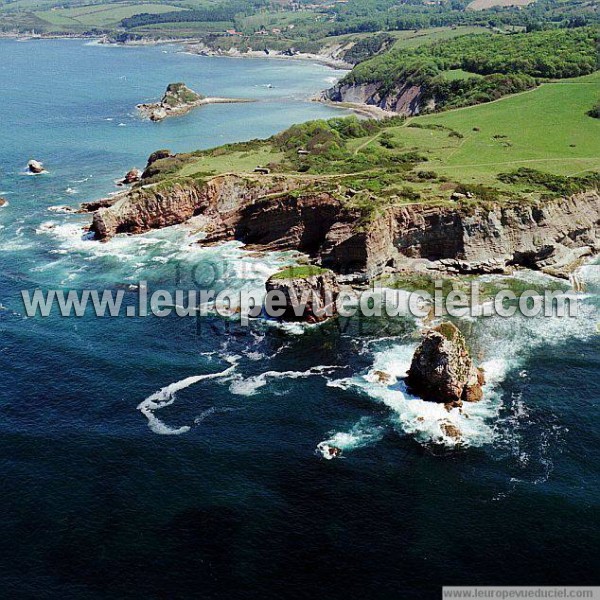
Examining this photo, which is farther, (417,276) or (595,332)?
(417,276)

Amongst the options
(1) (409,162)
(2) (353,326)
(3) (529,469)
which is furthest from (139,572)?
(1) (409,162)

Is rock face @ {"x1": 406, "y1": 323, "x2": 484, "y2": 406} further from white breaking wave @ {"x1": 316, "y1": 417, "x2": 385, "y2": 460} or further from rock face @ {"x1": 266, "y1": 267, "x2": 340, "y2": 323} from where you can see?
rock face @ {"x1": 266, "y1": 267, "x2": 340, "y2": 323}

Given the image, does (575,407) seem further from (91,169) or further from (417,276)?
(91,169)

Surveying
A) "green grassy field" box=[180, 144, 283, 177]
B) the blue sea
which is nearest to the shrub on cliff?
the blue sea

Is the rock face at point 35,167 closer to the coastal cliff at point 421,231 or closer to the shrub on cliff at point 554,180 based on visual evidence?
the coastal cliff at point 421,231

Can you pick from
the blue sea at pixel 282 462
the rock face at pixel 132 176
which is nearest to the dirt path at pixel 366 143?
the rock face at pixel 132 176
